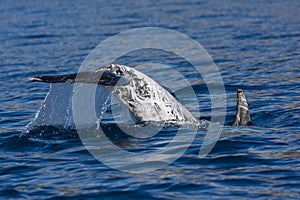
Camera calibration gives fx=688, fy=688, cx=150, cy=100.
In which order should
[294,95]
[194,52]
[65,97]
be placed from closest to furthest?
[65,97] < [294,95] < [194,52]

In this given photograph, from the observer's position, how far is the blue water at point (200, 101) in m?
8.98

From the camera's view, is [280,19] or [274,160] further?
[280,19]

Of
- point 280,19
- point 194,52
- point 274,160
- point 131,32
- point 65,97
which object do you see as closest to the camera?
point 274,160

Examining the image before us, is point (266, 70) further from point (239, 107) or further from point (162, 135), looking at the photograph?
point (162, 135)

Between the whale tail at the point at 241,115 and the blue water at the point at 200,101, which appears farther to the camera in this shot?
the whale tail at the point at 241,115

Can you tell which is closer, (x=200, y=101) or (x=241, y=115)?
(x=241, y=115)

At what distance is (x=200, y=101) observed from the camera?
1488cm

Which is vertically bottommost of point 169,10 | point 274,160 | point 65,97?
point 274,160

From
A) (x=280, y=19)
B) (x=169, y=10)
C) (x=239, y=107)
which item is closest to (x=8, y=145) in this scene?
(x=239, y=107)

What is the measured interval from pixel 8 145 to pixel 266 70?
875cm

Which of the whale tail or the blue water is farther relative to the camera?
the whale tail

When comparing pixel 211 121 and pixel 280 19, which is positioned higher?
pixel 280 19

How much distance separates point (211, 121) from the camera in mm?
12680

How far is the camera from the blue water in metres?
8.98
